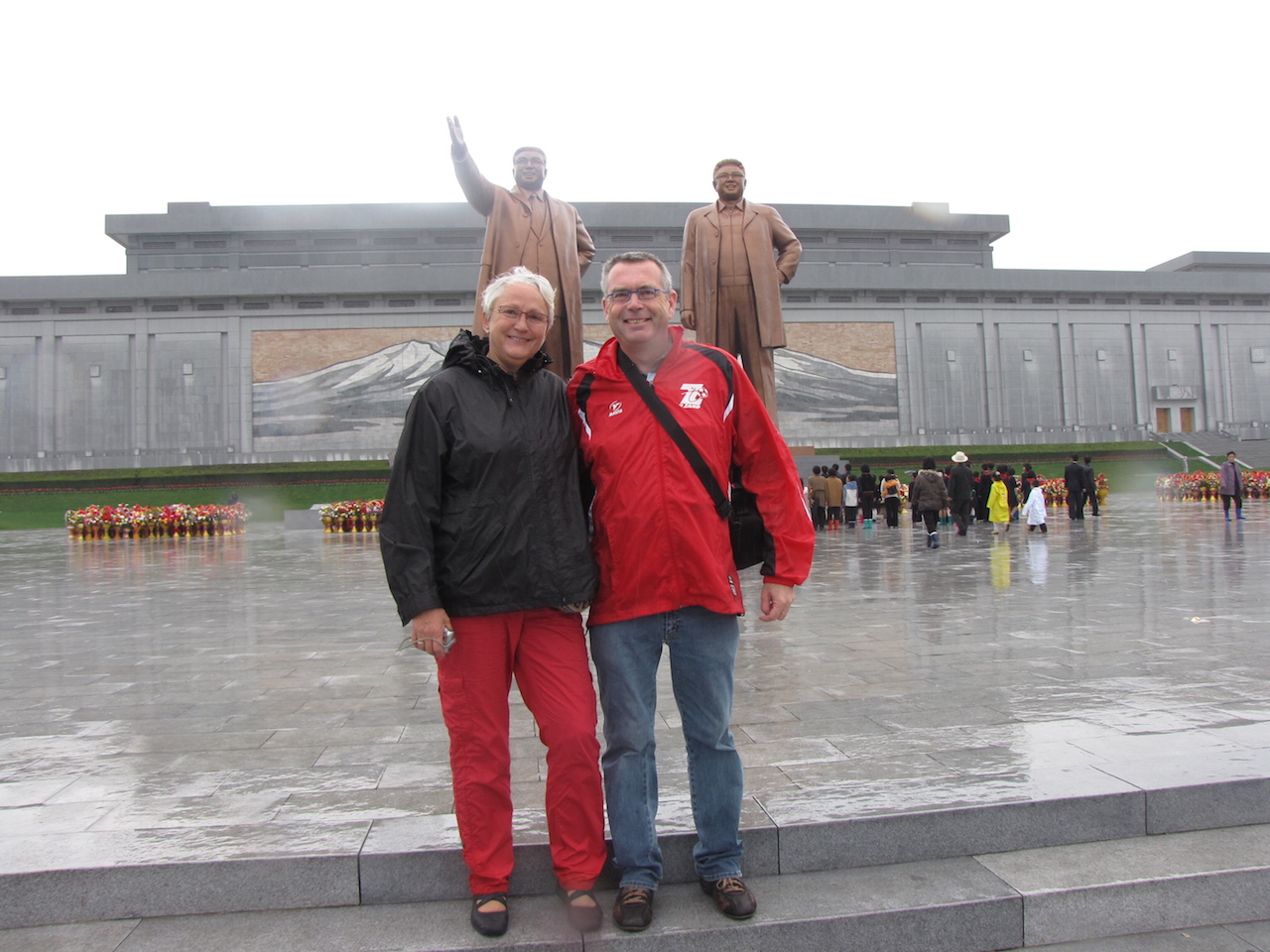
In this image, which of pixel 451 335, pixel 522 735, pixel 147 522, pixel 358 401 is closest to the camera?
pixel 522 735

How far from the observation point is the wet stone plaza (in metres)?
2.50

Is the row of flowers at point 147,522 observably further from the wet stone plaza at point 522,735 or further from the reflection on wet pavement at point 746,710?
the wet stone plaza at point 522,735

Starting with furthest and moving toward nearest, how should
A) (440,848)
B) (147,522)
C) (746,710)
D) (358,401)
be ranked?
1. (358,401)
2. (147,522)
3. (746,710)
4. (440,848)

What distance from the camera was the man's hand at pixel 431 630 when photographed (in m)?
2.30

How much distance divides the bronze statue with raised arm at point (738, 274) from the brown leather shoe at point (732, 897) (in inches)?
223

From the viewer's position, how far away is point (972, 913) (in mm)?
2334

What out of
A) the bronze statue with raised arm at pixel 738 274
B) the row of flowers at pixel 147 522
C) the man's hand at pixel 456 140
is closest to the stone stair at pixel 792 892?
the man's hand at pixel 456 140

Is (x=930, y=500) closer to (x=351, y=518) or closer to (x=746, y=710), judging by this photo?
(x=746, y=710)

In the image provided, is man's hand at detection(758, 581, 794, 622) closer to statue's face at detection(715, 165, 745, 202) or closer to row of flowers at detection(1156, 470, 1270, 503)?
statue's face at detection(715, 165, 745, 202)

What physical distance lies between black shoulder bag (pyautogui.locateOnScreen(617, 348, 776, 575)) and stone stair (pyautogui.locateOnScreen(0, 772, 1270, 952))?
0.78 metres

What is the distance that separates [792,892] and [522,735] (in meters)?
1.51

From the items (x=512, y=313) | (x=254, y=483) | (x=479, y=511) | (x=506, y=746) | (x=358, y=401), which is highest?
(x=358, y=401)

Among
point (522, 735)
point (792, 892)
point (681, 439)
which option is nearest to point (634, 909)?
point (792, 892)

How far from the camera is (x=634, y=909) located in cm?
228
